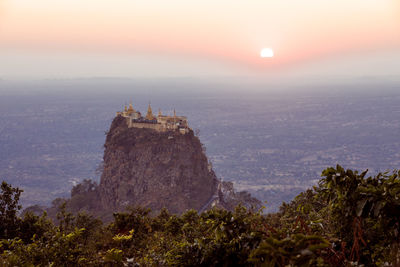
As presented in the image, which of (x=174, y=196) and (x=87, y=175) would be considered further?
(x=87, y=175)

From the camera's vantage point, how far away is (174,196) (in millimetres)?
44594

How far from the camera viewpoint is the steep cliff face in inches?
1794

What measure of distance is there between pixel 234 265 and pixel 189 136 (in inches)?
1676

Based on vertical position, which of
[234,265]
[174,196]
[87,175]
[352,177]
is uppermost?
[352,177]

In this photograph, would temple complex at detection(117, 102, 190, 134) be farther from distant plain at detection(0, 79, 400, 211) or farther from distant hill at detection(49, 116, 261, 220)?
distant plain at detection(0, 79, 400, 211)

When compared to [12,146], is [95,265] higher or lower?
higher

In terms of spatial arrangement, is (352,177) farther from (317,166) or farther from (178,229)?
(317,166)

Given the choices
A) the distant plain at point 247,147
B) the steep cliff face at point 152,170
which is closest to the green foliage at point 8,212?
the steep cliff face at point 152,170

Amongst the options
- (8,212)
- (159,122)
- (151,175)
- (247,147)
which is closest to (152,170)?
(151,175)

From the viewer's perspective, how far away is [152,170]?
155 feet

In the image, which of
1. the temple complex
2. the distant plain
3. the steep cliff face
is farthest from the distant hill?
the distant plain

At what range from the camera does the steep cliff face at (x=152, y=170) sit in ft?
149

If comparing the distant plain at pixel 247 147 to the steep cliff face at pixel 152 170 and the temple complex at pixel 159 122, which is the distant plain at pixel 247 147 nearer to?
the steep cliff face at pixel 152 170

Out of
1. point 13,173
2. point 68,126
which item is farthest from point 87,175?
point 68,126
